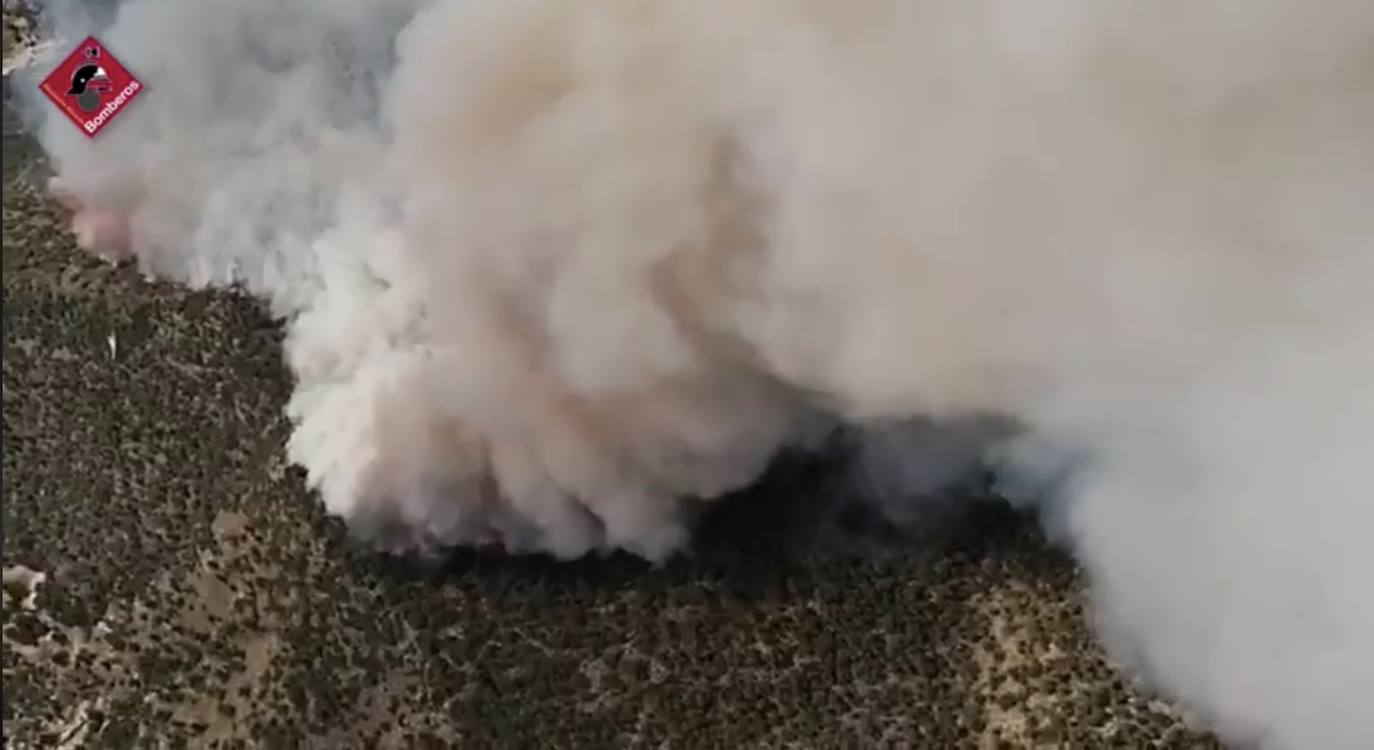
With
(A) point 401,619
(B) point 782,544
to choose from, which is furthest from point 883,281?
(A) point 401,619

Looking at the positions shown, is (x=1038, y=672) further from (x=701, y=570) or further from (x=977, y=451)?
(x=701, y=570)

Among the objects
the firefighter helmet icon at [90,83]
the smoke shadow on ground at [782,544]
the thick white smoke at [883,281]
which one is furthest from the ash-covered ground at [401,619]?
the firefighter helmet icon at [90,83]

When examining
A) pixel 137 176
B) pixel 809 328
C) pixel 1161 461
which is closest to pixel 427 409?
pixel 809 328

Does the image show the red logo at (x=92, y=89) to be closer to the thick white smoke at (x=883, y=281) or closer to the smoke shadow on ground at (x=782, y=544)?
the thick white smoke at (x=883, y=281)

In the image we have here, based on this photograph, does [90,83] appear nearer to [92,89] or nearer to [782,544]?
[92,89]

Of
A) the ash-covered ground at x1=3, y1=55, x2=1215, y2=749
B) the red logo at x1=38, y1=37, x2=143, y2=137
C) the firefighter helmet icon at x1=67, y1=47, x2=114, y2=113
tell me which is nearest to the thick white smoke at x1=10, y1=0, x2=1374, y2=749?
the ash-covered ground at x1=3, y1=55, x2=1215, y2=749
